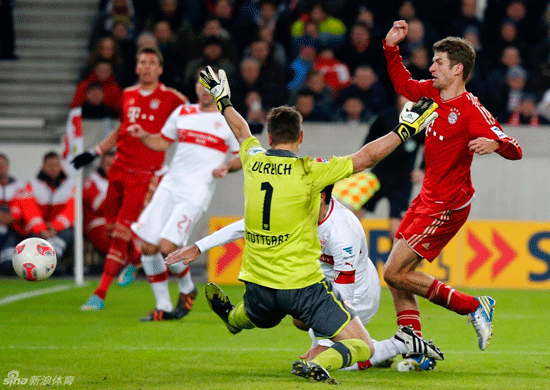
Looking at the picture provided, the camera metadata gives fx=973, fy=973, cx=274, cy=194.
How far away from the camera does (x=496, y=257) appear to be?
40.8 ft

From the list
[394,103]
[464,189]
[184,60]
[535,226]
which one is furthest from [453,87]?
[184,60]

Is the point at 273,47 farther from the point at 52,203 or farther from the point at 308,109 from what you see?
the point at 52,203

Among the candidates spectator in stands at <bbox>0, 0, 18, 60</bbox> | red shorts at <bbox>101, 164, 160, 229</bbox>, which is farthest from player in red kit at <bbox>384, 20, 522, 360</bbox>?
spectator in stands at <bbox>0, 0, 18, 60</bbox>

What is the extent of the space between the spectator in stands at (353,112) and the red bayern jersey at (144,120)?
14.2ft

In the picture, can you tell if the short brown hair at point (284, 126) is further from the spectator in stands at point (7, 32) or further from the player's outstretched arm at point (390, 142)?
the spectator in stands at point (7, 32)

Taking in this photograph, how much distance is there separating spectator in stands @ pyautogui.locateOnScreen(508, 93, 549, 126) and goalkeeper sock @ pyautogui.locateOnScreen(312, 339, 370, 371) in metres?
8.79

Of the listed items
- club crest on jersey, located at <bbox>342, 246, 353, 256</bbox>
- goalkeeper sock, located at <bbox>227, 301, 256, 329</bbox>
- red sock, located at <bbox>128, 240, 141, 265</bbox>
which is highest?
club crest on jersey, located at <bbox>342, 246, 353, 256</bbox>

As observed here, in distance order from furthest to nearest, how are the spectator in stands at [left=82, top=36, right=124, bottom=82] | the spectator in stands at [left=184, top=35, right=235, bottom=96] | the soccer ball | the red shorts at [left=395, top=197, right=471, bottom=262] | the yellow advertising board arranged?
1. the spectator in stands at [left=82, top=36, right=124, bottom=82]
2. the spectator in stands at [left=184, top=35, right=235, bottom=96]
3. the yellow advertising board
4. the soccer ball
5. the red shorts at [left=395, top=197, right=471, bottom=262]

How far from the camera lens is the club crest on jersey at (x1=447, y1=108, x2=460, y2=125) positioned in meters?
6.91

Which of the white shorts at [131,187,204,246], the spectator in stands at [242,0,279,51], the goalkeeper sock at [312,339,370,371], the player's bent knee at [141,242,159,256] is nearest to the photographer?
the goalkeeper sock at [312,339,370,371]

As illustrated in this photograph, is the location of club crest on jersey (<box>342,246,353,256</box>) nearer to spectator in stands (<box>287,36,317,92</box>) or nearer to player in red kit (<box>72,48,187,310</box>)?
player in red kit (<box>72,48,187,310</box>)

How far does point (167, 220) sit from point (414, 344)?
3522mm

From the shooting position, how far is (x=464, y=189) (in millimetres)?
7016

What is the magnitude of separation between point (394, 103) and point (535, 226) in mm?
2995
